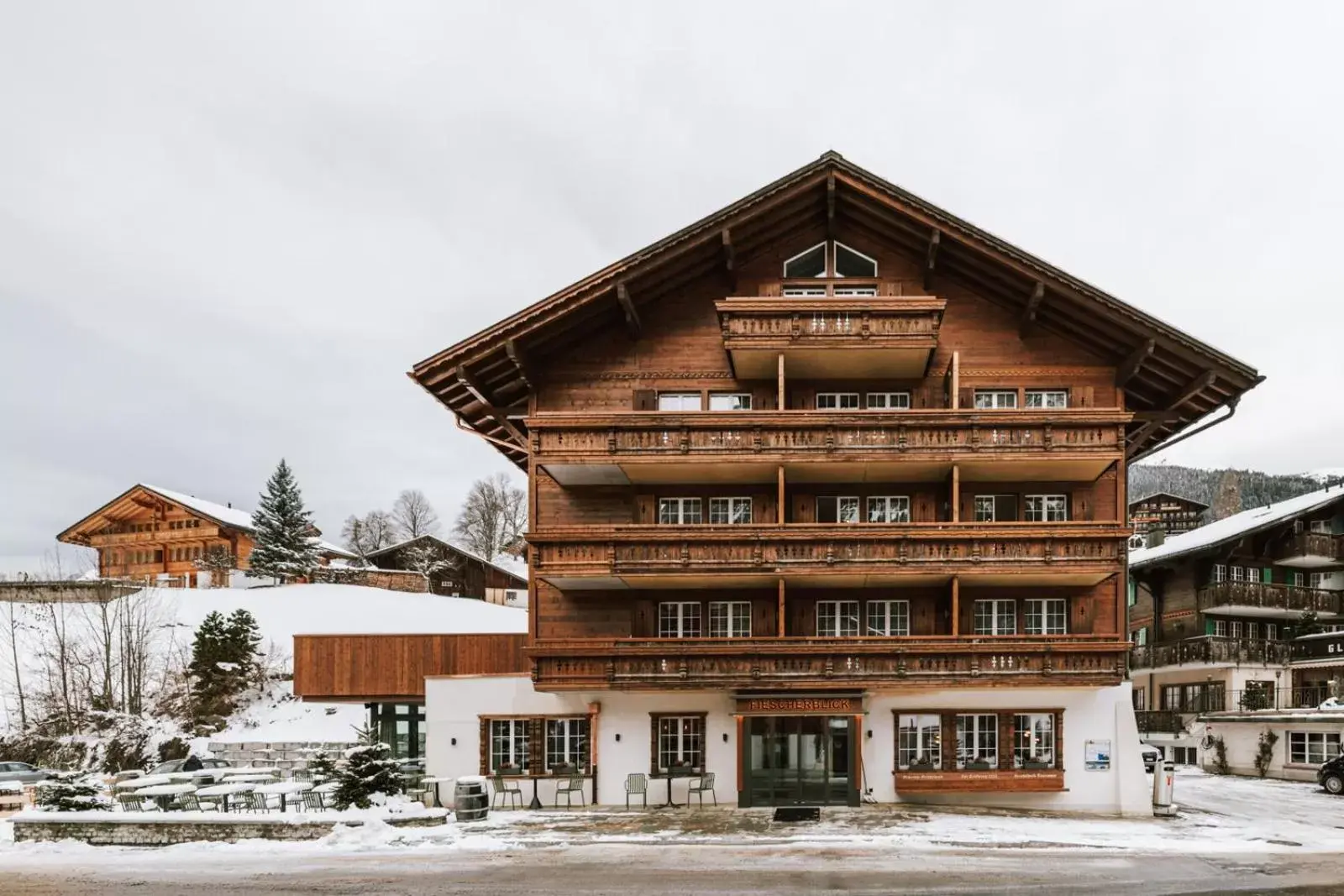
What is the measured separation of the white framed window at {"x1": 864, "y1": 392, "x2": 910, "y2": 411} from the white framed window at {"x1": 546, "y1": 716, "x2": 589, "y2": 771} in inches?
452

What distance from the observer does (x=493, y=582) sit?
76125 mm

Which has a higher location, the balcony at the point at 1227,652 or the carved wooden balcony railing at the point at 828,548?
the carved wooden balcony railing at the point at 828,548

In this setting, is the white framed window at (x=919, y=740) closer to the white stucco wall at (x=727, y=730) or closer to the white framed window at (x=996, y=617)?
the white stucco wall at (x=727, y=730)

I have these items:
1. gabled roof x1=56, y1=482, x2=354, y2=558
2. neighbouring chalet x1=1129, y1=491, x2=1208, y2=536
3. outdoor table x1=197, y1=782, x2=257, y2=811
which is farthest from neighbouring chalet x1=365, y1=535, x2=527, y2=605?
neighbouring chalet x1=1129, y1=491, x2=1208, y2=536

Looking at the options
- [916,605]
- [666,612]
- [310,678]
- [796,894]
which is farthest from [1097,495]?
[310,678]

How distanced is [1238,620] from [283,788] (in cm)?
4202

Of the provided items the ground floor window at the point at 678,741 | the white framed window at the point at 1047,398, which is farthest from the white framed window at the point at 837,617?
the white framed window at the point at 1047,398

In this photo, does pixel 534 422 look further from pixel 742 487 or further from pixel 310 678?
pixel 310 678

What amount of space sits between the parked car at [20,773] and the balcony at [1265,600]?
45625 mm

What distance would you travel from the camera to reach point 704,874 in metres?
17.8

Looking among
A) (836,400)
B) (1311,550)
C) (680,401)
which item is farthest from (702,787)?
(1311,550)

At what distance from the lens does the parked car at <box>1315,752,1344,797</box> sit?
3234cm

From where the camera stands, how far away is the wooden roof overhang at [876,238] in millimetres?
27859

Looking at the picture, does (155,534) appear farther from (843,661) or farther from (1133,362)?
(1133,362)
